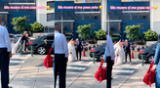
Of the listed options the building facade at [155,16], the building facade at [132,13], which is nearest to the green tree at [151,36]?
the building facade at [155,16]

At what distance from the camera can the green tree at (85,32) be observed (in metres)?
43.0

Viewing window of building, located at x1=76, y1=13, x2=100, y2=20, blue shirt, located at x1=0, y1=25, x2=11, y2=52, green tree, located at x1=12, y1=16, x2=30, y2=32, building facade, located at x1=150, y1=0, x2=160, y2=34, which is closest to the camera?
blue shirt, located at x1=0, y1=25, x2=11, y2=52

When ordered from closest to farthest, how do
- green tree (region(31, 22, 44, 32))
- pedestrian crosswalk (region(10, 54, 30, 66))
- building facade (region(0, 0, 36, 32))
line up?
pedestrian crosswalk (region(10, 54, 30, 66))
green tree (region(31, 22, 44, 32))
building facade (region(0, 0, 36, 32))

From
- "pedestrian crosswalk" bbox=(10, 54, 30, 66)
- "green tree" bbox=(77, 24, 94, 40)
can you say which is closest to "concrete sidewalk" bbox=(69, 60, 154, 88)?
"pedestrian crosswalk" bbox=(10, 54, 30, 66)

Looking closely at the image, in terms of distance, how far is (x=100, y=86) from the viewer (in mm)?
14234

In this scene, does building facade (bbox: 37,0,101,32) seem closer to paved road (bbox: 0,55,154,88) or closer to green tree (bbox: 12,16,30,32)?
green tree (bbox: 12,16,30,32)

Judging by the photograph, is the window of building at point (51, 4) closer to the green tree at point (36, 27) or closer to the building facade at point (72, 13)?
the building facade at point (72, 13)

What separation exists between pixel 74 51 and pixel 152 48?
462 centimetres

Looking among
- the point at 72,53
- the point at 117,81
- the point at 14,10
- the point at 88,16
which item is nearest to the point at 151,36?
the point at 88,16

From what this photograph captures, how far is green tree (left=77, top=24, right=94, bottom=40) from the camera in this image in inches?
1693

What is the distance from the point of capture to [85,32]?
4291 centimetres

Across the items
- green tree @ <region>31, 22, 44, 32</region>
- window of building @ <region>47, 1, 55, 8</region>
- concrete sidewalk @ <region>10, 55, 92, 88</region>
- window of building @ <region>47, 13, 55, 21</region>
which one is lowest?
green tree @ <region>31, 22, 44, 32</region>

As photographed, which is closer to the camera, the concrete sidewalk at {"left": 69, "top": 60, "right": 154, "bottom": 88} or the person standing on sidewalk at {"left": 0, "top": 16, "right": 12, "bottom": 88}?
the person standing on sidewalk at {"left": 0, "top": 16, "right": 12, "bottom": 88}

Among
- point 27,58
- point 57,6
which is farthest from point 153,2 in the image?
point 27,58
